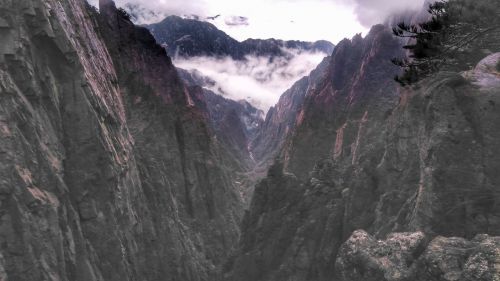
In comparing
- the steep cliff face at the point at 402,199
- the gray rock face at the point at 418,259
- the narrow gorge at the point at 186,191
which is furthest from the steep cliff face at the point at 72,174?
the gray rock face at the point at 418,259

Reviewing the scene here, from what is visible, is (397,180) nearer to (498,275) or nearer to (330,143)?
(498,275)

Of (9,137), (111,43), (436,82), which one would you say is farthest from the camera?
(111,43)

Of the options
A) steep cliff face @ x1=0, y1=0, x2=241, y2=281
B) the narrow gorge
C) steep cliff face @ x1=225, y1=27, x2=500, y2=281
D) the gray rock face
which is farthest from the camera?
steep cliff face @ x1=0, y1=0, x2=241, y2=281

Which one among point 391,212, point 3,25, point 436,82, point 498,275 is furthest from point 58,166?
point 498,275

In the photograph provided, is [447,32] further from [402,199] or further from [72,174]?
[72,174]

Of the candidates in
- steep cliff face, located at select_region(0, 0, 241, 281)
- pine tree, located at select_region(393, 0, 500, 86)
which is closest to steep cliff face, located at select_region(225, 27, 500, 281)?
pine tree, located at select_region(393, 0, 500, 86)

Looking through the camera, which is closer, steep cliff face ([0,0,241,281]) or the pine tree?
the pine tree

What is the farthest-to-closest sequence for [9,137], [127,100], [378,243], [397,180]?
1. [127,100]
2. [397,180]
3. [9,137]
4. [378,243]

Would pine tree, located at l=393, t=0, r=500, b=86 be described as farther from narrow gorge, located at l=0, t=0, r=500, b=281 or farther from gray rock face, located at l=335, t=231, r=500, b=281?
gray rock face, located at l=335, t=231, r=500, b=281
